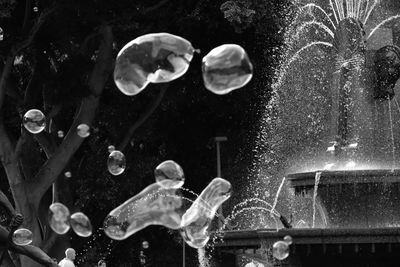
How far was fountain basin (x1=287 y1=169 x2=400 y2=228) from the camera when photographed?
42.6ft

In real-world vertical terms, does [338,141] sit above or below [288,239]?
above

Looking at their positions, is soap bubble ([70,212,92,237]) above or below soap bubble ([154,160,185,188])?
below

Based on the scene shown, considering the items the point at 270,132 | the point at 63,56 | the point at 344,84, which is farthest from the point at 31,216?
the point at 270,132

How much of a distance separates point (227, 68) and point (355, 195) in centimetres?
497

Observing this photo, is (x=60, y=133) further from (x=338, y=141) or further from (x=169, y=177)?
(x=169, y=177)

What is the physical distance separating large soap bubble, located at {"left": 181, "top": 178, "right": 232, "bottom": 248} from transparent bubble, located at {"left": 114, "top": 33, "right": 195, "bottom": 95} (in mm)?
1233

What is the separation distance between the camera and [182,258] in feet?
81.0

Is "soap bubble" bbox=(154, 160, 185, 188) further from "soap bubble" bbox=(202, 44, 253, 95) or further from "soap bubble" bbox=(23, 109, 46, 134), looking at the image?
"soap bubble" bbox=(23, 109, 46, 134)

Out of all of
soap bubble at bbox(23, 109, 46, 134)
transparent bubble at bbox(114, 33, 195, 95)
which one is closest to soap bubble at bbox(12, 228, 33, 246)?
transparent bubble at bbox(114, 33, 195, 95)

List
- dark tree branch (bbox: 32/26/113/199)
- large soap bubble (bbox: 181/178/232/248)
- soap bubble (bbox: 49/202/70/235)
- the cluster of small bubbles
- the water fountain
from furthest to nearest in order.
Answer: the cluster of small bubbles
dark tree branch (bbox: 32/26/113/199)
the water fountain
soap bubble (bbox: 49/202/70/235)
large soap bubble (bbox: 181/178/232/248)

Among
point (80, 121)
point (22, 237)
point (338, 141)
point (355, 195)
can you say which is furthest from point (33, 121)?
point (80, 121)

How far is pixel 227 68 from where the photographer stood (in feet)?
28.8

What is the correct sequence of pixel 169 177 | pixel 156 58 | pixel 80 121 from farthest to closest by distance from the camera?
pixel 80 121 < pixel 169 177 < pixel 156 58

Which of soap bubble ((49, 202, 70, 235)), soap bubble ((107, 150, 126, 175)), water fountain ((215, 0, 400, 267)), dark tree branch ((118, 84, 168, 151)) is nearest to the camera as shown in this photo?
soap bubble ((49, 202, 70, 235))
